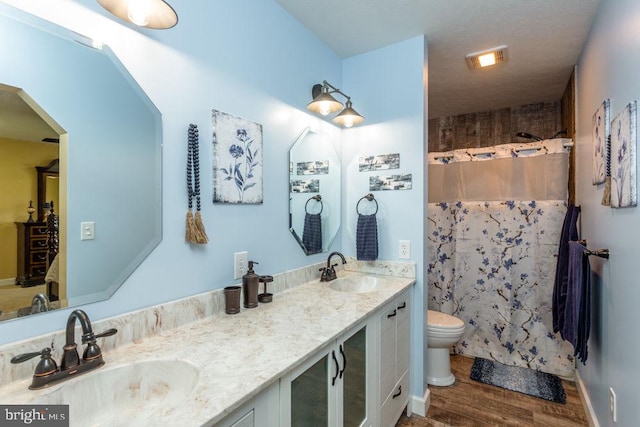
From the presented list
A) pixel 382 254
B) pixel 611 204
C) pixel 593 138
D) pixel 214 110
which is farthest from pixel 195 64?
pixel 593 138

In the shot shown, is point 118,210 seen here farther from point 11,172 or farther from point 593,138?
point 593,138

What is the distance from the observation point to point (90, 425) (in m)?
0.81

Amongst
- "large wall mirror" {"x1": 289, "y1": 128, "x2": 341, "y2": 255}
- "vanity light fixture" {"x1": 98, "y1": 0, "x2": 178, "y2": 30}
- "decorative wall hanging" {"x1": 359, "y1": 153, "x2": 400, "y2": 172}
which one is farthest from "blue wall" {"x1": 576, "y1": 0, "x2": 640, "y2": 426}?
"vanity light fixture" {"x1": 98, "y1": 0, "x2": 178, "y2": 30}

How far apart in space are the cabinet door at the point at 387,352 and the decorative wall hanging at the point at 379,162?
3.27 ft

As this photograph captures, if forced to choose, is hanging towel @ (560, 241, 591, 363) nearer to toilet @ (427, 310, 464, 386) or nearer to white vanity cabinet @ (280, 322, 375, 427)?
toilet @ (427, 310, 464, 386)

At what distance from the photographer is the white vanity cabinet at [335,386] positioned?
1000mm

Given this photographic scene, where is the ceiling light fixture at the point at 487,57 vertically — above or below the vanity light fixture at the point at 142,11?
above

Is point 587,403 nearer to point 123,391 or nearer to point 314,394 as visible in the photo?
point 314,394

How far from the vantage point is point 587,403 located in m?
2.00

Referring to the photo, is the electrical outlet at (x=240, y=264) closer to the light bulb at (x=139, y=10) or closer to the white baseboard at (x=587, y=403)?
the light bulb at (x=139, y=10)

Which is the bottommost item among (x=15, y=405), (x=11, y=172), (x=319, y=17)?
(x=15, y=405)

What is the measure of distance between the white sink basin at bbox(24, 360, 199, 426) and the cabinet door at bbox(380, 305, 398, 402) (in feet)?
3.34

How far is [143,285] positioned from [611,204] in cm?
207

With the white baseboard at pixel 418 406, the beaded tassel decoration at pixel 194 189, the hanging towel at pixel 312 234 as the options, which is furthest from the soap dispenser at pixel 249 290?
the white baseboard at pixel 418 406
